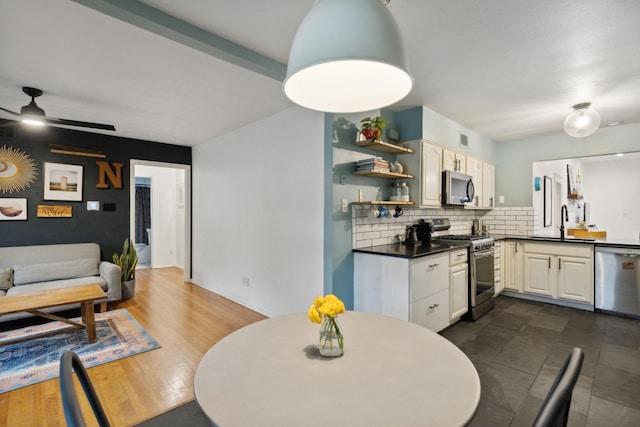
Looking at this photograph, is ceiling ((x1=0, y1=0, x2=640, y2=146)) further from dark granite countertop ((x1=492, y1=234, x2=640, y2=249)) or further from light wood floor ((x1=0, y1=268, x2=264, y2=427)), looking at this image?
light wood floor ((x1=0, y1=268, x2=264, y2=427))

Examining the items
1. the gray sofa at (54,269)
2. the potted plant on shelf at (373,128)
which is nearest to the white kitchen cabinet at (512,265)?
the potted plant on shelf at (373,128)

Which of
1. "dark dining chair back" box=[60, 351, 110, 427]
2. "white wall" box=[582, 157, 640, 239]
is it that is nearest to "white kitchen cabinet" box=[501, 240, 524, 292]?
"white wall" box=[582, 157, 640, 239]

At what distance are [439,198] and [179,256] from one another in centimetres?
563

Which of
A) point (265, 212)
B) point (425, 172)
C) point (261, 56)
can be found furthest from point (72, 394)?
point (425, 172)

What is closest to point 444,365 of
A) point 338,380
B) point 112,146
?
point 338,380

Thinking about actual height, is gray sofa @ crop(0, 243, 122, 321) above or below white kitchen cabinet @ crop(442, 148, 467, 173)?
below

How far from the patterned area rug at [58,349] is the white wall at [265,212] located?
1296mm

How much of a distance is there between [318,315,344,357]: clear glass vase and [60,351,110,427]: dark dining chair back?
648 mm

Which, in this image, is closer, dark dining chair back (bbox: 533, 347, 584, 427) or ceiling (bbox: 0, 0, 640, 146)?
dark dining chair back (bbox: 533, 347, 584, 427)

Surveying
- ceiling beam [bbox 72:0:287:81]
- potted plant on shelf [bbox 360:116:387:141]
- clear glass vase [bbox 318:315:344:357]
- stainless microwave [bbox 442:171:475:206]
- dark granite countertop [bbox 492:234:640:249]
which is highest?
ceiling beam [bbox 72:0:287:81]

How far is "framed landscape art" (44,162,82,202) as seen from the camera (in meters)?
4.11

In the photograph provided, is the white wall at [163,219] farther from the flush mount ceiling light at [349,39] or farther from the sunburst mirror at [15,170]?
the flush mount ceiling light at [349,39]

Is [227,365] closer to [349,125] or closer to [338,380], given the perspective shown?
[338,380]

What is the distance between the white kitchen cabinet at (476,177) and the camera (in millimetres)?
4160
